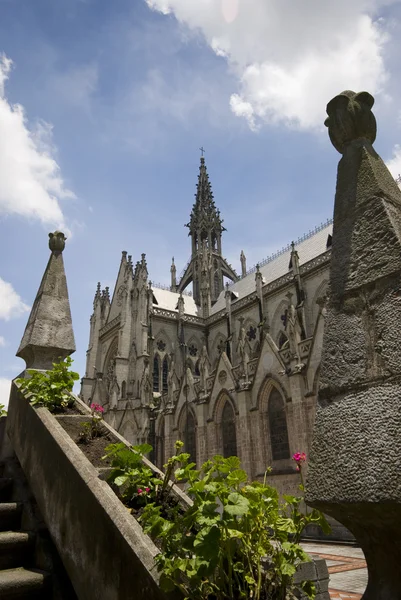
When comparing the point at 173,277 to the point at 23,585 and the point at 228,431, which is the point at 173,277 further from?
the point at 23,585

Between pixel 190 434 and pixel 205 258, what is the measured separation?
2247cm

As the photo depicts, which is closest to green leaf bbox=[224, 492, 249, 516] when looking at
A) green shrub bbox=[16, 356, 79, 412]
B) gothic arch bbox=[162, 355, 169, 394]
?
green shrub bbox=[16, 356, 79, 412]

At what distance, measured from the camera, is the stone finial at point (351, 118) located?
8.06 ft

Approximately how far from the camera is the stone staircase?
276 cm

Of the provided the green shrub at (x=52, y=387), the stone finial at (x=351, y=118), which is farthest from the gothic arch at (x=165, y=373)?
the stone finial at (x=351, y=118)

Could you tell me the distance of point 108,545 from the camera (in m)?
2.50

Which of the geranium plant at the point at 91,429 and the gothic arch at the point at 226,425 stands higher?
the gothic arch at the point at 226,425

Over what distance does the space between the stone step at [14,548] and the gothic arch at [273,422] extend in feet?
53.5

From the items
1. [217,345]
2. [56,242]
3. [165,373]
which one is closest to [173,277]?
[217,345]

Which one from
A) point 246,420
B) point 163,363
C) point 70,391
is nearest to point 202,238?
point 163,363

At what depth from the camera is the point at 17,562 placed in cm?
318

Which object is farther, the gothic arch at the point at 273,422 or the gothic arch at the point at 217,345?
the gothic arch at the point at 217,345

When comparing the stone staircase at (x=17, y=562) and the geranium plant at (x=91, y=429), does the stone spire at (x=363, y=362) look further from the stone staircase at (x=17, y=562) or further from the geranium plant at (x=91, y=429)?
the geranium plant at (x=91, y=429)

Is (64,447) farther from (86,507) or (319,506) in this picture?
(319,506)
